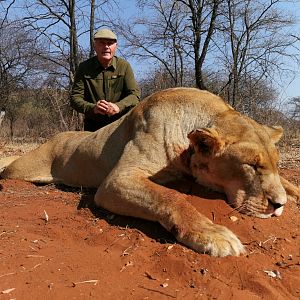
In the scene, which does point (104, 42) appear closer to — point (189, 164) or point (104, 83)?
point (104, 83)

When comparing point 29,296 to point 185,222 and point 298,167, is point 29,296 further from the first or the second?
point 298,167

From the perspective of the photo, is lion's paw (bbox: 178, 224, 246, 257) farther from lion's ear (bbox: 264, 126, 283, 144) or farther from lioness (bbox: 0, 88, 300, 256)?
lion's ear (bbox: 264, 126, 283, 144)

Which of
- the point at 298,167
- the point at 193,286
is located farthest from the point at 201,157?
the point at 298,167

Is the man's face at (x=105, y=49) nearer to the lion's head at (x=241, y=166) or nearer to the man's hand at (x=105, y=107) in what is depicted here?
the man's hand at (x=105, y=107)

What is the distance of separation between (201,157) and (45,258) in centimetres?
144

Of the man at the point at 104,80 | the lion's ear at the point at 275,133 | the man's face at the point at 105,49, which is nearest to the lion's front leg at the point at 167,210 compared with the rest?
the lion's ear at the point at 275,133

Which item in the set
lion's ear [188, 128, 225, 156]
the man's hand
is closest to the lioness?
lion's ear [188, 128, 225, 156]

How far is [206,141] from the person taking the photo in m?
3.37

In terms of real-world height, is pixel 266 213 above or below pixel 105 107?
below

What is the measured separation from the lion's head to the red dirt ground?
108 millimetres

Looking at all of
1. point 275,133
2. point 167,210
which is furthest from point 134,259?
point 275,133

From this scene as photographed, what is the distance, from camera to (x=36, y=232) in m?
3.33

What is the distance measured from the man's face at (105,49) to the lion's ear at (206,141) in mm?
3226

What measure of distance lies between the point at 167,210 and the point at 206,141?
64 cm
